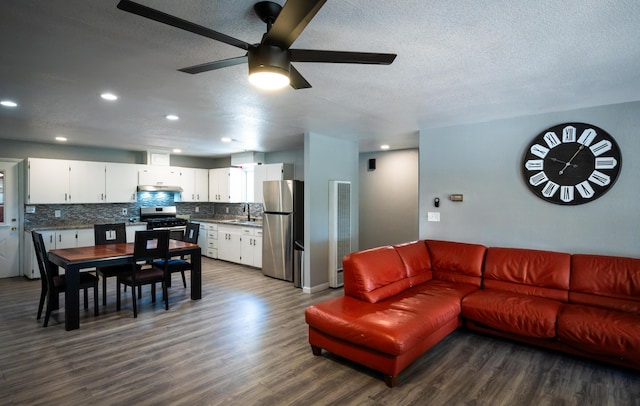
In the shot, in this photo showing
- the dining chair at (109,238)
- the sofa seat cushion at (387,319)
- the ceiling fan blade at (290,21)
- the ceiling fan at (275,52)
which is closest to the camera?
the ceiling fan blade at (290,21)

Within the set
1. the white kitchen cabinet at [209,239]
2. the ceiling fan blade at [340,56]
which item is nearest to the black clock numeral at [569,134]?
the ceiling fan blade at [340,56]

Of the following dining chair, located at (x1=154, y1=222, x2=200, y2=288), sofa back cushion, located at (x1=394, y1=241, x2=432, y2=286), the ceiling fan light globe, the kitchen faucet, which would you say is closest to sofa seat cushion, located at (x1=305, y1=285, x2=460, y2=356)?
sofa back cushion, located at (x1=394, y1=241, x2=432, y2=286)

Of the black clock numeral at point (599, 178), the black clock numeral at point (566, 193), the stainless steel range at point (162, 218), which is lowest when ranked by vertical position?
the stainless steel range at point (162, 218)

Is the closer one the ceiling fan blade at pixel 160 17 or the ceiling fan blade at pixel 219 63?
the ceiling fan blade at pixel 160 17

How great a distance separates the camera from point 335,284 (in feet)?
17.6

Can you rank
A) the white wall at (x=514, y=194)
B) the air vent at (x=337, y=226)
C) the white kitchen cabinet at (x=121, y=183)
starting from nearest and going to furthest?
the white wall at (x=514, y=194)
the air vent at (x=337, y=226)
the white kitchen cabinet at (x=121, y=183)

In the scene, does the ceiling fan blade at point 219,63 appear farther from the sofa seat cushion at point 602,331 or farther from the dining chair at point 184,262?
the dining chair at point 184,262

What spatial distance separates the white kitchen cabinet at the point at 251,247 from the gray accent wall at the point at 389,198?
2338 mm

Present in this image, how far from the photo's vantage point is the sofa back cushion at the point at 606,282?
3.07 metres

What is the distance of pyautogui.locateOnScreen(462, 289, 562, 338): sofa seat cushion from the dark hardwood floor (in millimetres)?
265

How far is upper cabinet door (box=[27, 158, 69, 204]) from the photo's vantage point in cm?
590

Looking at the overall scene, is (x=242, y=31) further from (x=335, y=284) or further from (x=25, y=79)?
(x=335, y=284)

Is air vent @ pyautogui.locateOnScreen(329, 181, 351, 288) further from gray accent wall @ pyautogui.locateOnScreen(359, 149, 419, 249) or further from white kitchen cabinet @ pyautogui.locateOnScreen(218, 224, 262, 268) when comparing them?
white kitchen cabinet @ pyautogui.locateOnScreen(218, 224, 262, 268)

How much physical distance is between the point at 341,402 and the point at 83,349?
8.39 ft
